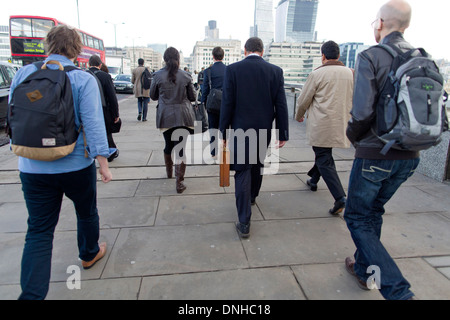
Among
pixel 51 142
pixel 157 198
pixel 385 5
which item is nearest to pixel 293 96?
pixel 157 198

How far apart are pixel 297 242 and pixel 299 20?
196 m

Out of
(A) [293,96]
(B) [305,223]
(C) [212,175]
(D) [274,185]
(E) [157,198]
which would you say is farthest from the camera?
(A) [293,96]

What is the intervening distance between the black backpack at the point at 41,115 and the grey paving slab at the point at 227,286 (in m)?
1.18

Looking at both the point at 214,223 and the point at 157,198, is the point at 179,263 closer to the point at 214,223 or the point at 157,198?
the point at 214,223

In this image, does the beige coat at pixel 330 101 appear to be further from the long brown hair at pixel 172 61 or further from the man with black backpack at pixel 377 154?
the long brown hair at pixel 172 61

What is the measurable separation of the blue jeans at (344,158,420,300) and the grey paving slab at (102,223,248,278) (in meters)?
0.98

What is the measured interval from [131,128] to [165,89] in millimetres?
5563

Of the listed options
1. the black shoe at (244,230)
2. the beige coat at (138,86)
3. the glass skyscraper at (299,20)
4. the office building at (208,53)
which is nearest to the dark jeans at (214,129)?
the black shoe at (244,230)

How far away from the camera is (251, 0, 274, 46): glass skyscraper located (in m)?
182

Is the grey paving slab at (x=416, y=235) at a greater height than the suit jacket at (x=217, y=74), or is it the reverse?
the suit jacket at (x=217, y=74)

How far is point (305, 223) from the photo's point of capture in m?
3.39

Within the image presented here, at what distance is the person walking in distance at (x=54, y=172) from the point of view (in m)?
2.00

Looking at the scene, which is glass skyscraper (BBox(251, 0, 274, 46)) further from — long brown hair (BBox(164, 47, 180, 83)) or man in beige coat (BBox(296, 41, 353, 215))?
A: man in beige coat (BBox(296, 41, 353, 215))

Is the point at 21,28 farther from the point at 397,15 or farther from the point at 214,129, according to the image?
the point at 397,15
